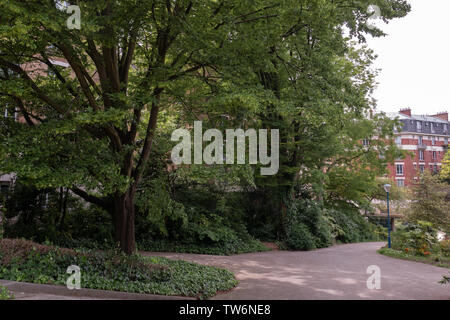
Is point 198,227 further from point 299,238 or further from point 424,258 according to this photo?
point 424,258

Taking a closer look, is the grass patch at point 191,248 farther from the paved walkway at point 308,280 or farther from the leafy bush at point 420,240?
the leafy bush at point 420,240

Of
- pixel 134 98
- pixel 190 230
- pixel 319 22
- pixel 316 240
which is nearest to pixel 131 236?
pixel 134 98

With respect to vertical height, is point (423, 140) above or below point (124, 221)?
above

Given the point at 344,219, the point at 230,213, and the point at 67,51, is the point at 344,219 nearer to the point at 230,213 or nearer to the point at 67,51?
the point at 230,213

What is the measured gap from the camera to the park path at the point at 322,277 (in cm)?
874

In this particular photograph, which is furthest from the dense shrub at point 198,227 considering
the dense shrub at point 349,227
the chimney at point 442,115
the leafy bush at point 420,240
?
the chimney at point 442,115

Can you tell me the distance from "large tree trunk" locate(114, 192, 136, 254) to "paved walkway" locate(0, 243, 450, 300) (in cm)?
252

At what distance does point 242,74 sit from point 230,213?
388 inches

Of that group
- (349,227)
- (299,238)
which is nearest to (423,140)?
(349,227)

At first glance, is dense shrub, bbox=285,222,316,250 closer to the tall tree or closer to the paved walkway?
the paved walkway

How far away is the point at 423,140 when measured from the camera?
2215 inches

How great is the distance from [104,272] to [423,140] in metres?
60.0

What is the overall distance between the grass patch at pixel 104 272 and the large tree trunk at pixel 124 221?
1.45 ft

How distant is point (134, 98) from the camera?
8.59 metres
